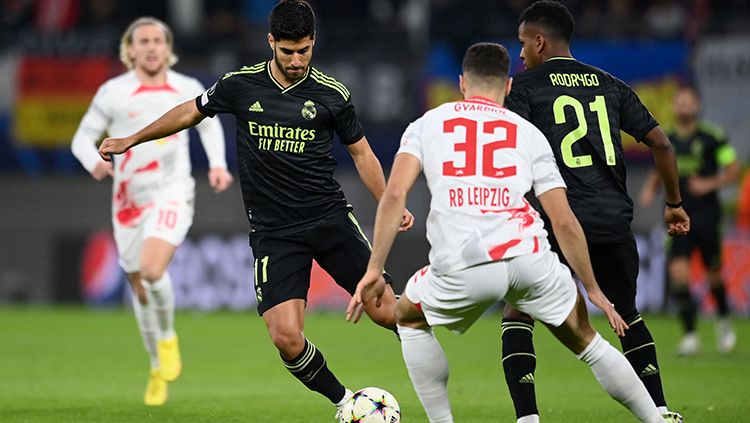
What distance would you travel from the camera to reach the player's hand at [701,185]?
13.6 metres

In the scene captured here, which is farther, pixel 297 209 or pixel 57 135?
pixel 57 135

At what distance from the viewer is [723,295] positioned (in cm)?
1354

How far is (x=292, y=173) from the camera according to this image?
752cm

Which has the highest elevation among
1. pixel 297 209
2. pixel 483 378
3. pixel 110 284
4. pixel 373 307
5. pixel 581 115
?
pixel 581 115

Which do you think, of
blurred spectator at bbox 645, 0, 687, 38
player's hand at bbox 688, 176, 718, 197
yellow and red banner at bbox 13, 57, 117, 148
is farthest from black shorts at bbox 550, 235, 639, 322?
yellow and red banner at bbox 13, 57, 117, 148

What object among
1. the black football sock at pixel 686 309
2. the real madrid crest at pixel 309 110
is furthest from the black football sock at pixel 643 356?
the black football sock at pixel 686 309

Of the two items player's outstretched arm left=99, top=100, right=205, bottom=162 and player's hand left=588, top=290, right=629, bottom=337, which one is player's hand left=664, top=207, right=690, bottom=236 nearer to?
player's hand left=588, top=290, right=629, bottom=337

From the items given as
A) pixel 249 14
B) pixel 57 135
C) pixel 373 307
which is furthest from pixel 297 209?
pixel 249 14

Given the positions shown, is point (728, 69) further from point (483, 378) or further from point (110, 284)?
point (110, 284)

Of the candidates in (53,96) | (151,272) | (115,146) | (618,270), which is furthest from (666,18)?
(115,146)

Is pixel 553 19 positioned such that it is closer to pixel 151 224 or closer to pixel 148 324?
pixel 151 224

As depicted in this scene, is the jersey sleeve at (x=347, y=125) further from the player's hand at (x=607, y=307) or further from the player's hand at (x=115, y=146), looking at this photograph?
the player's hand at (x=607, y=307)

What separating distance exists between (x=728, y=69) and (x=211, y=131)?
982cm

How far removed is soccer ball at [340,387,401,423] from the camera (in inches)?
280
